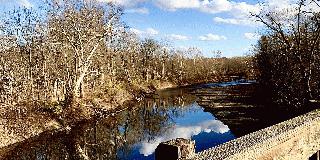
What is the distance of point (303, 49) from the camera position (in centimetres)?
3328

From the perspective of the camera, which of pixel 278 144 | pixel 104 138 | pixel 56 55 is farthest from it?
pixel 56 55

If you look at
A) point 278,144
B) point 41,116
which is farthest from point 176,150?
point 41,116

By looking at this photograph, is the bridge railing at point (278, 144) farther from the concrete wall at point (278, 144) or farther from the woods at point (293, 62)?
the woods at point (293, 62)

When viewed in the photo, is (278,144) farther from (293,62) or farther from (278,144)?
(293,62)

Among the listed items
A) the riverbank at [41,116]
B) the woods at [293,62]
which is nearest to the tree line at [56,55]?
the riverbank at [41,116]

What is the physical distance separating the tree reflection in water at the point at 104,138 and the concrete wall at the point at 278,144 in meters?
13.8

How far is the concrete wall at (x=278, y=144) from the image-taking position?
324 inches

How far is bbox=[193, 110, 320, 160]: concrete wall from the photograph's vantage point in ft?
27.0

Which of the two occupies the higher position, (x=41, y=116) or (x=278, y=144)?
(x=278, y=144)

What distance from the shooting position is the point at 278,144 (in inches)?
383

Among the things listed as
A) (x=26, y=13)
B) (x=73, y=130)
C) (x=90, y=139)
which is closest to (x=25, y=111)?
(x=73, y=130)

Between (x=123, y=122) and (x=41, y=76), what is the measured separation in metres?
11.7

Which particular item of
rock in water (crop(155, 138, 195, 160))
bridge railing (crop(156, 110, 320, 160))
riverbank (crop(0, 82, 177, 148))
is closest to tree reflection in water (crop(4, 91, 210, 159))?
riverbank (crop(0, 82, 177, 148))

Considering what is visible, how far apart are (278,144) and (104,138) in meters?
20.4
